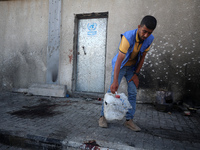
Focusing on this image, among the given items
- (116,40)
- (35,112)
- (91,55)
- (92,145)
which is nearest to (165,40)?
(116,40)

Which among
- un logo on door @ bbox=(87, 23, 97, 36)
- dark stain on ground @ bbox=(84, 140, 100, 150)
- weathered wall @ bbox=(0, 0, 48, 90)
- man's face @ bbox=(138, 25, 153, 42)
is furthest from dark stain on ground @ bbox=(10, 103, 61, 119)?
un logo on door @ bbox=(87, 23, 97, 36)

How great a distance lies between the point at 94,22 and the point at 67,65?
74.8 inches

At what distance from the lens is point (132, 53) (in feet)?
8.38

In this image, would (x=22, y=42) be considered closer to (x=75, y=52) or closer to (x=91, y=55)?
(x=75, y=52)

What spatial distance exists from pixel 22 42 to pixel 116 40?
12.8ft

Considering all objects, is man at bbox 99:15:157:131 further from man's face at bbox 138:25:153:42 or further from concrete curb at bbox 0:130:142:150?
concrete curb at bbox 0:130:142:150

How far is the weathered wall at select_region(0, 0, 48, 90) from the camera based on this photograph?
584cm

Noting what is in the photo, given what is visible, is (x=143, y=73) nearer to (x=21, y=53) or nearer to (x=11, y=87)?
(x=21, y=53)

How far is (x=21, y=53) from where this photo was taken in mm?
6086

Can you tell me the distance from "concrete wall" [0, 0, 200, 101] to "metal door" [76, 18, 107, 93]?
0.37 meters

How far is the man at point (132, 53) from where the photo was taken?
226 centimetres

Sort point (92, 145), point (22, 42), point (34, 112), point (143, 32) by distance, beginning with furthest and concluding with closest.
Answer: point (22, 42) → point (34, 112) → point (143, 32) → point (92, 145)

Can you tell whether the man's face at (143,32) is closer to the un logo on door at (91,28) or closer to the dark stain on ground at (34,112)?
the dark stain on ground at (34,112)

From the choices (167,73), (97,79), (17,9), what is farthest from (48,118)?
(17,9)
